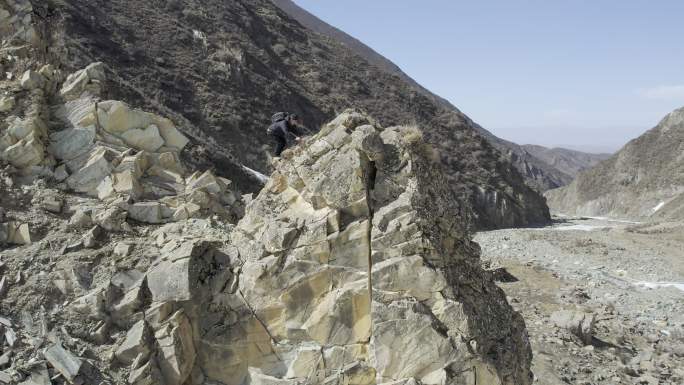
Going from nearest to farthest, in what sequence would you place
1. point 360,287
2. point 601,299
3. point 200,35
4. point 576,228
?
point 360,287 → point 601,299 → point 576,228 → point 200,35

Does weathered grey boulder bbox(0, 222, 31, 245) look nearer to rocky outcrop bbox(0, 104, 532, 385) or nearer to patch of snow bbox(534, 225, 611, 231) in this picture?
rocky outcrop bbox(0, 104, 532, 385)

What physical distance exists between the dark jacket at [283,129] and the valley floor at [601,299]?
837 cm

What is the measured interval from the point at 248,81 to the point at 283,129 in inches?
1318

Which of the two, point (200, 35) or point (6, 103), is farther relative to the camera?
point (200, 35)

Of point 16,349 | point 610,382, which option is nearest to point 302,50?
point 610,382

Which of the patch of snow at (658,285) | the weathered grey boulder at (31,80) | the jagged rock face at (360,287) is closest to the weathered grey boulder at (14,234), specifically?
the jagged rock face at (360,287)

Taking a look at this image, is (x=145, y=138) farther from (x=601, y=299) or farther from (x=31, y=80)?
(x=601, y=299)

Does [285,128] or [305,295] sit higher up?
[285,128]

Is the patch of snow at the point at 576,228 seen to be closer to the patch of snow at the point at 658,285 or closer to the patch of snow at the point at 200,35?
the patch of snow at the point at 658,285

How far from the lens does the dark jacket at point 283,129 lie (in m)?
10.3

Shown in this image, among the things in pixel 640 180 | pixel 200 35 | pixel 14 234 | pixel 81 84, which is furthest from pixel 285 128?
pixel 640 180

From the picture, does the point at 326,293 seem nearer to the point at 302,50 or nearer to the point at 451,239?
the point at 451,239

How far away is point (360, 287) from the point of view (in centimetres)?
765

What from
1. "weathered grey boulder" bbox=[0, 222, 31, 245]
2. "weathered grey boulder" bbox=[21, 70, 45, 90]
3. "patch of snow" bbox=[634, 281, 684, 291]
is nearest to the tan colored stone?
"weathered grey boulder" bbox=[21, 70, 45, 90]
